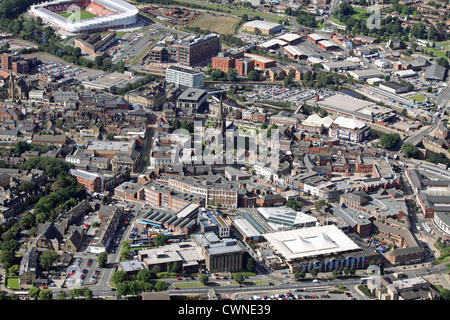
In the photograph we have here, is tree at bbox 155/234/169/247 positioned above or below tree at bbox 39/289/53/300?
below

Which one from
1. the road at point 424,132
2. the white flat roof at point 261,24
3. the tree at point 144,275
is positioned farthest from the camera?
the white flat roof at point 261,24

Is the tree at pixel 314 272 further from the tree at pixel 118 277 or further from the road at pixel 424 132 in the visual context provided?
the road at pixel 424 132

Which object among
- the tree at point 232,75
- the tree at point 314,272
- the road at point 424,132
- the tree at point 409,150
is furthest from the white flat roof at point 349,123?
the tree at point 314,272

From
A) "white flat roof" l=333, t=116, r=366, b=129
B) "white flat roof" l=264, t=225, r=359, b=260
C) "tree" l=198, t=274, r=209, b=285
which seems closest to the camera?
"tree" l=198, t=274, r=209, b=285

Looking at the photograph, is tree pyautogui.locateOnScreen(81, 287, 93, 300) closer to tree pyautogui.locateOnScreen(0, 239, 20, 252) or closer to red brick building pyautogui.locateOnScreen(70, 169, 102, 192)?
tree pyautogui.locateOnScreen(0, 239, 20, 252)

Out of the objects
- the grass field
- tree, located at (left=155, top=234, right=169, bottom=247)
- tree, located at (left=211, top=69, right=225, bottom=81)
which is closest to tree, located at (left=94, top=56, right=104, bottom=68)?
tree, located at (left=211, top=69, right=225, bottom=81)
